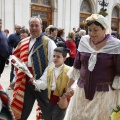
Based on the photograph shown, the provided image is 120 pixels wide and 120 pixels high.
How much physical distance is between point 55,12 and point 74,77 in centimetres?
1632

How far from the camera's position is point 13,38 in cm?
807

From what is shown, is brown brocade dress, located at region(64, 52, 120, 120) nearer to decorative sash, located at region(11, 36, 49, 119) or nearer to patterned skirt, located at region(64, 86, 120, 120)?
patterned skirt, located at region(64, 86, 120, 120)

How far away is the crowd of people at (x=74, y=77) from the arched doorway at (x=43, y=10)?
14.1 metres

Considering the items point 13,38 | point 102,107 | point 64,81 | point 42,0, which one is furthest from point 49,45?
point 42,0

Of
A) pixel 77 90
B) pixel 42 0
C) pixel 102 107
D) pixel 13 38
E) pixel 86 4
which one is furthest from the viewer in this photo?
pixel 86 4

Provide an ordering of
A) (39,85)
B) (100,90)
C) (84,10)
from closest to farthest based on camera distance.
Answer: (100,90) → (39,85) → (84,10)

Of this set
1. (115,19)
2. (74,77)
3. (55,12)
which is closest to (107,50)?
(74,77)

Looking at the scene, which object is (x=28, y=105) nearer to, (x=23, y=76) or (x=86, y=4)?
(x=23, y=76)

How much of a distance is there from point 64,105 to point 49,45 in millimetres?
860

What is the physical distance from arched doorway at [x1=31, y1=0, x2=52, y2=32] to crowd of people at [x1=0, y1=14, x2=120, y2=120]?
1414 cm

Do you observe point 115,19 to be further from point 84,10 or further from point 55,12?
point 55,12

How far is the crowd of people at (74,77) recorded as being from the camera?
3094mm

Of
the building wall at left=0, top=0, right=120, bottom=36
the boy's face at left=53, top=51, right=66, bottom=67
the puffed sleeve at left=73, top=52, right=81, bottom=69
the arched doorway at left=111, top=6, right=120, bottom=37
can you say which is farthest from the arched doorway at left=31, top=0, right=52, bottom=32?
the puffed sleeve at left=73, top=52, right=81, bottom=69

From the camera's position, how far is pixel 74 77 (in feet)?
11.2
